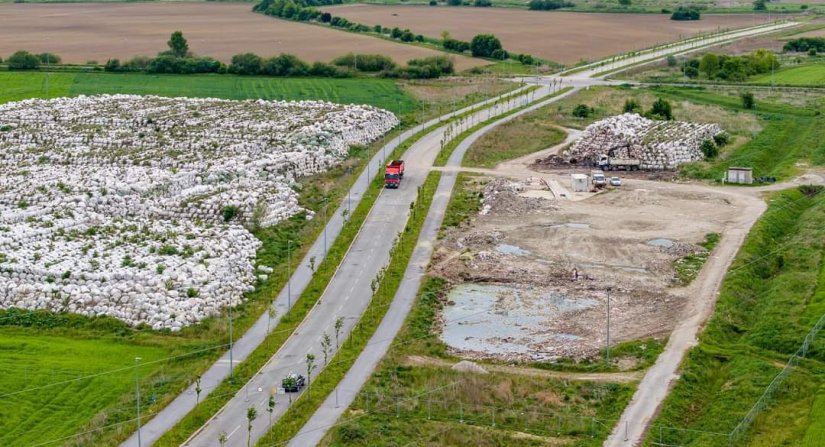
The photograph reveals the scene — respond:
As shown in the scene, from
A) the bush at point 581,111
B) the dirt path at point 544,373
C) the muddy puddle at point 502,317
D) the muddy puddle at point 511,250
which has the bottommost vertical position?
the dirt path at point 544,373

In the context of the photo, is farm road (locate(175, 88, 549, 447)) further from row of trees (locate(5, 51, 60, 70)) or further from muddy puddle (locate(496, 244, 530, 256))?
row of trees (locate(5, 51, 60, 70))

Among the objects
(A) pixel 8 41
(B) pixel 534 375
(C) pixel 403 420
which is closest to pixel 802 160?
(B) pixel 534 375

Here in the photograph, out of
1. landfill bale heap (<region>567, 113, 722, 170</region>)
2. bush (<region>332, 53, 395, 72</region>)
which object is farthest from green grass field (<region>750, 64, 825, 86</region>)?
bush (<region>332, 53, 395, 72</region>)

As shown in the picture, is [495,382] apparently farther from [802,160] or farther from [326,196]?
[802,160]

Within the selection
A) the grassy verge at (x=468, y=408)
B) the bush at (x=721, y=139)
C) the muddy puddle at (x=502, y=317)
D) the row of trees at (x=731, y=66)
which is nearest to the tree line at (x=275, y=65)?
the row of trees at (x=731, y=66)

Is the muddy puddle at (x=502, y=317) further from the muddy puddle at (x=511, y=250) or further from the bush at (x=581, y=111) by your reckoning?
the bush at (x=581, y=111)

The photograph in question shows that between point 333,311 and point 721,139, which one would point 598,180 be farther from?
point 333,311
